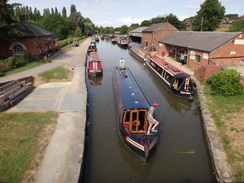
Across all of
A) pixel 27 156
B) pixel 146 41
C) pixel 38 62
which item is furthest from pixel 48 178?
pixel 146 41

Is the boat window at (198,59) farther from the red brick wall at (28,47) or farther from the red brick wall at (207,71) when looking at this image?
the red brick wall at (28,47)

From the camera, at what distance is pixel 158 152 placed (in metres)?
7.87

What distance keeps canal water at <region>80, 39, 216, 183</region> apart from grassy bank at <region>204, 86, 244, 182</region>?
36.6 inches

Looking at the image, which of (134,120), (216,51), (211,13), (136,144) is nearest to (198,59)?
(216,51)

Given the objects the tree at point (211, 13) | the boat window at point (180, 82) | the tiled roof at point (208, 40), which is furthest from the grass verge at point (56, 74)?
the tree at point (211, 13)

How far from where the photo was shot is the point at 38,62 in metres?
20.5

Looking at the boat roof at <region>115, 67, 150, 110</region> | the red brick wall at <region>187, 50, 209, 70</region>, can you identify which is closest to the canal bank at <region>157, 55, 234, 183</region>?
the boat roof at <region>115, 67, 150, 110</region>

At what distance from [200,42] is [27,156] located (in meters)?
19.9

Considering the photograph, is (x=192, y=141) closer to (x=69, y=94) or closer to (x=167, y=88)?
(x=167, y=88)

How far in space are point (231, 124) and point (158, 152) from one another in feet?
13.8

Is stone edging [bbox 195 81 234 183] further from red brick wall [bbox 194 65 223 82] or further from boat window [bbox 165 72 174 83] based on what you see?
red brick wall [bbox 194 65 223 82]

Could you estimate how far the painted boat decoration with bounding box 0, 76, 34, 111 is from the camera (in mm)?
10203

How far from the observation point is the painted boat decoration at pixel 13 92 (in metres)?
10.2

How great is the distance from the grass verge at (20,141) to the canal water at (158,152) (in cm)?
202
